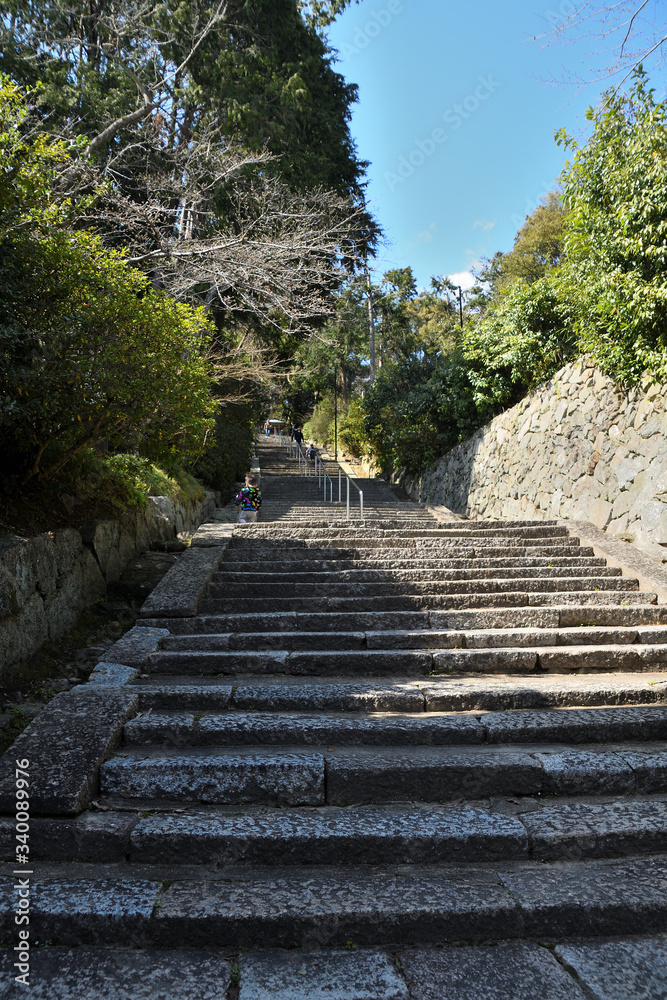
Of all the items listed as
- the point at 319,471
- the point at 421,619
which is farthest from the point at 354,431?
the point at 421,619

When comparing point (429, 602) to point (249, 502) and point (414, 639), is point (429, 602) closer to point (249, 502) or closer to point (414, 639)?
point (414, 639)

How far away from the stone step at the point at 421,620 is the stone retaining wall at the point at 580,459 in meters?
1.78

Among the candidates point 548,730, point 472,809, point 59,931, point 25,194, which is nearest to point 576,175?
point 25,194

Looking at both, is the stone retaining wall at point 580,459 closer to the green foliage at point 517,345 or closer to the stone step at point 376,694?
the green foliage at point 517,345

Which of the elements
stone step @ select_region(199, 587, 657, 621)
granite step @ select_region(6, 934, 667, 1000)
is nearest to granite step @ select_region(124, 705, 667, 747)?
granite step @ select_region(6, 934, 667, 1000)

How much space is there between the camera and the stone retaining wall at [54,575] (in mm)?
4102

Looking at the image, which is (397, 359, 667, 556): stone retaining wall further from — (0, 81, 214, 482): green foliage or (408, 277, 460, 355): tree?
(408, 277, 460, 355): tree

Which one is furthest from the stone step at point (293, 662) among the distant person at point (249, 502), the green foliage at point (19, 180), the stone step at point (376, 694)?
the distant person at point (249, 502)

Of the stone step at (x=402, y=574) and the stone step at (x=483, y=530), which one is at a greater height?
the stone step at (x=483, y=530)

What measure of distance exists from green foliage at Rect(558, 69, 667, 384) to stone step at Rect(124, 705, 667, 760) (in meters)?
4.66

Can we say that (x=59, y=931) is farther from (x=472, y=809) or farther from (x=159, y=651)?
(x=159, y=651)

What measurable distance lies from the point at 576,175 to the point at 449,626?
5.94 metres

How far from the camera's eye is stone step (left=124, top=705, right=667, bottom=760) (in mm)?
3449

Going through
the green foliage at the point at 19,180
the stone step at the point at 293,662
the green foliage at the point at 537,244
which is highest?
the green foliage at the point at 537,244
